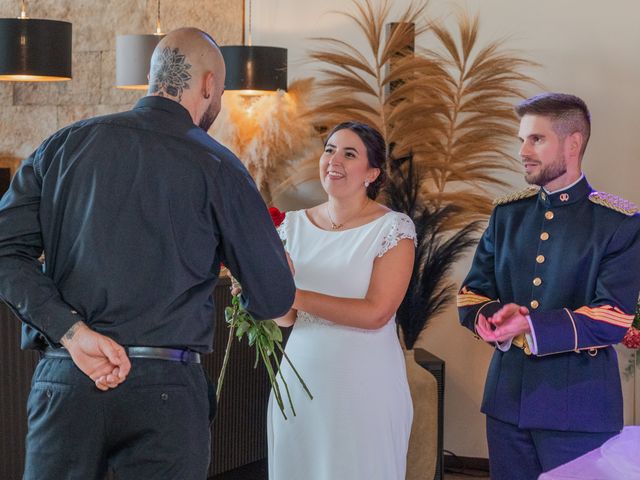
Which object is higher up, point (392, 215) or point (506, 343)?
point (392, 215)

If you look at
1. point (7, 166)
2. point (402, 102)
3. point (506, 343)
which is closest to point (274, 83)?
point (402, 102)

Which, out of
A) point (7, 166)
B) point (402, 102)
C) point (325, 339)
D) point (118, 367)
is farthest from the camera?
point (7, 166)

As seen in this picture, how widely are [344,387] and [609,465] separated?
128 centimetres

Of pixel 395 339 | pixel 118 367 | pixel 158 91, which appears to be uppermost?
pixel 158 91

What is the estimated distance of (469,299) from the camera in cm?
284

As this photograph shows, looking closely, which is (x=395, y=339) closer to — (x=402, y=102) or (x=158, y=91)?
(x=158, y=91)

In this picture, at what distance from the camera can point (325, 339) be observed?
9.94 feet

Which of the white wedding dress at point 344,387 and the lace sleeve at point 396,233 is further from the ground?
the lace sleeve at point 396,233

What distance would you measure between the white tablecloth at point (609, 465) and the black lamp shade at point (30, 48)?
3220 mm

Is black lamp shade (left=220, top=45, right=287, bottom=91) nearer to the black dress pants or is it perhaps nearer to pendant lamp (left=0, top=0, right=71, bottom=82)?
pendant lamp (left=0, top=0, right=71, bottom=82)

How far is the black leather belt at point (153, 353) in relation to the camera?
204cm

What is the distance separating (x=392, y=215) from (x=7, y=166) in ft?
12.2

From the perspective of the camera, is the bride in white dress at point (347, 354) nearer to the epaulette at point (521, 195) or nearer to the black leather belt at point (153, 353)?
the epaulette at point (521, 195)

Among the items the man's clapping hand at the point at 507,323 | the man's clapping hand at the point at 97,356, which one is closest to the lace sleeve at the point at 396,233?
the man's clapping hand at the point at 507,323
